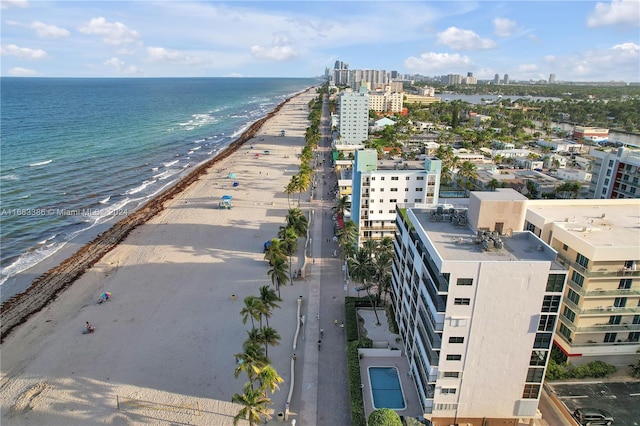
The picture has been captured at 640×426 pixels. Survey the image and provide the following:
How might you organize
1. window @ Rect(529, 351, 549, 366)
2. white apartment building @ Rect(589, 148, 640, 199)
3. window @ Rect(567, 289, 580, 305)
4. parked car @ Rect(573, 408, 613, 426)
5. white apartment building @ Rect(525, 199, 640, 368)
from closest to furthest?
window @ Rect(529, 351, 549, 366) < parked car @ Rect(573, 408, 613, 426) < white apartment building @ Rect(525, 199, 640, 368) < window @ Rect(567, 289, 580, 305) < white apartment building @ Rect(589, 148, 640, 199)

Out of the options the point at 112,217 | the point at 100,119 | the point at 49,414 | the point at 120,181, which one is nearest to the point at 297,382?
the point at 49,414

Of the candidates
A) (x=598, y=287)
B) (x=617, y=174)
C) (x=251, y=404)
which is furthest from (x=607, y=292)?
(x=617, y=174)

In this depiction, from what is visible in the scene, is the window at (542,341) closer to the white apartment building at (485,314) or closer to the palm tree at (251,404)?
the white apartment building at (485,314)

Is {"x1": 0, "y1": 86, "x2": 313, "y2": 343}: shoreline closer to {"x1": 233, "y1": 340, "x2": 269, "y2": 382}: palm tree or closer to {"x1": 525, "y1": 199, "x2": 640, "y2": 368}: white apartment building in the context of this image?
{"x1": 233, "y1": 340, "x2": 269, "y2": 382}: palm tree

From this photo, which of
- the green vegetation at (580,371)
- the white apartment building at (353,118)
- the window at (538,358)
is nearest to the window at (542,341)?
the window at (538,358)

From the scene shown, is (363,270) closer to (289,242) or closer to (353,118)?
(289,242)

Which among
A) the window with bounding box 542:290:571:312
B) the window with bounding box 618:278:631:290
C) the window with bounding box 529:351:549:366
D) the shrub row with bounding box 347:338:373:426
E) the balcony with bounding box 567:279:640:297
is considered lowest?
the shrub row with bounding box 347:338:373:426

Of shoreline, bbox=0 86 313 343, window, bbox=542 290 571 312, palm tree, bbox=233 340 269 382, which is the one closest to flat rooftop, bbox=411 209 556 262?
window, bbox=542 290 571 312
